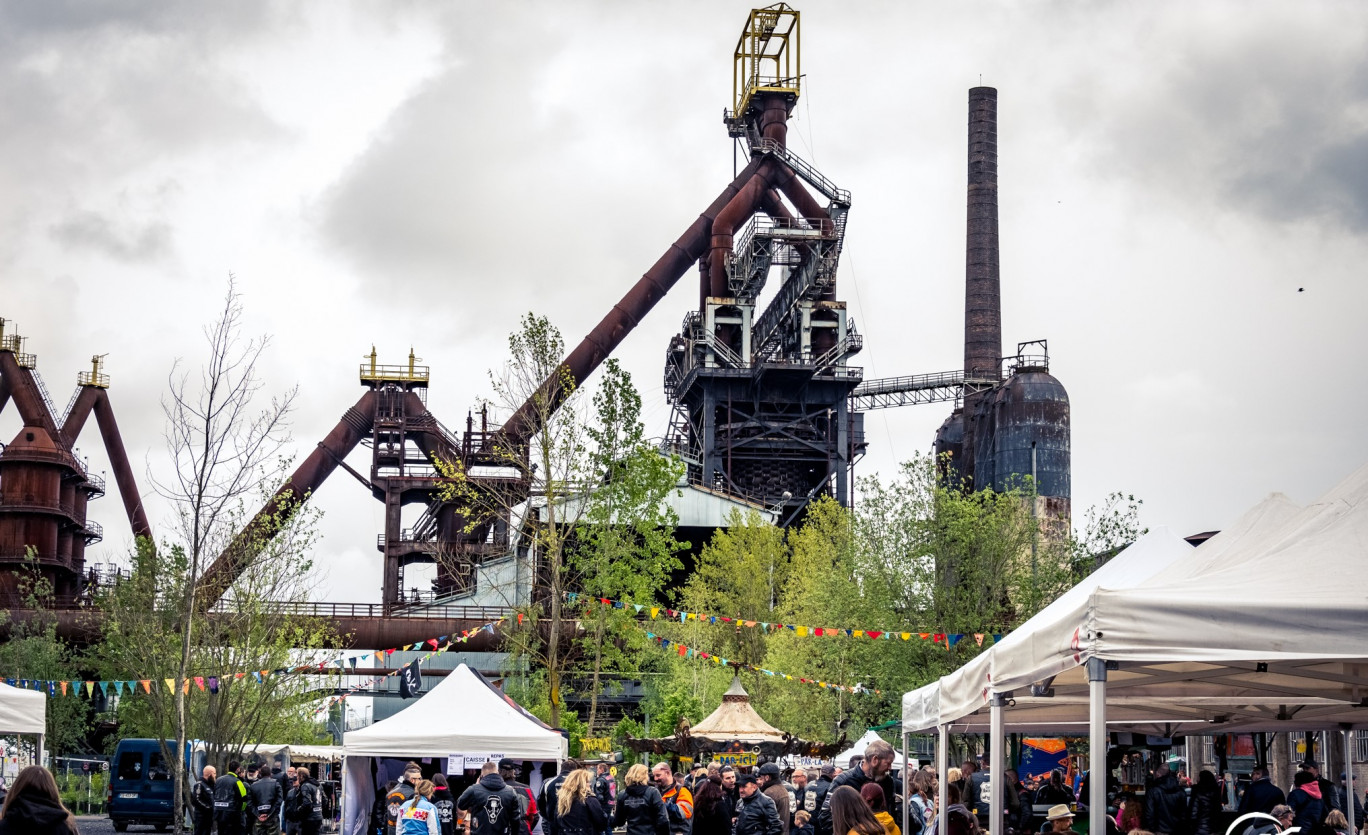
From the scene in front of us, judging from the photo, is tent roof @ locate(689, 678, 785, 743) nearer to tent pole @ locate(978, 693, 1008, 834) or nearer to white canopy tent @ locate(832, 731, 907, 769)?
white canopy tent @ locate(832, 731, 907, 769)

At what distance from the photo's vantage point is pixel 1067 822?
10062 millimetres

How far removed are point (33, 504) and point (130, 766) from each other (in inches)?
1217

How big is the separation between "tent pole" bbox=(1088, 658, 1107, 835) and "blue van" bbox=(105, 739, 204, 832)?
100ft

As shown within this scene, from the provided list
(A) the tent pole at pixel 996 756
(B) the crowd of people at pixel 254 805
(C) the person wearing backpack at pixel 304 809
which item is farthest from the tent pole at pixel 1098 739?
(C) the person wearing backpack at pixel 304 809

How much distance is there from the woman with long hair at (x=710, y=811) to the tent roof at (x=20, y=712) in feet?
22.0

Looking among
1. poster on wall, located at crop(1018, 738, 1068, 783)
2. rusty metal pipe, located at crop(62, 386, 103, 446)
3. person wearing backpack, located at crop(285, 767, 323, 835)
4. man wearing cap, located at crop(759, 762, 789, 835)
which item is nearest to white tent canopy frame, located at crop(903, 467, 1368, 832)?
man wearing cap, located at crop(759, 762, 789, 835)

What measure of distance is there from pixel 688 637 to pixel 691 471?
24.5 m

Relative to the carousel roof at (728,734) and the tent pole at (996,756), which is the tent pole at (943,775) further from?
the carousel roof at (728,734)

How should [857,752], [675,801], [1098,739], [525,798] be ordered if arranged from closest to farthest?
[1098,739], [675,801], [525,798], [857,752]

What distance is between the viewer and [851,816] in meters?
7.39

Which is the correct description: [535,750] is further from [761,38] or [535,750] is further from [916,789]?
[761,38]

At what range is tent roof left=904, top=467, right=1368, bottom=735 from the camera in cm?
Answer: 712

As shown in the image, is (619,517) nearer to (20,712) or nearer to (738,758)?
(738,758)

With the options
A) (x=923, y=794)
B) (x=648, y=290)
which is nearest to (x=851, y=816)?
(x=923, y=794)
